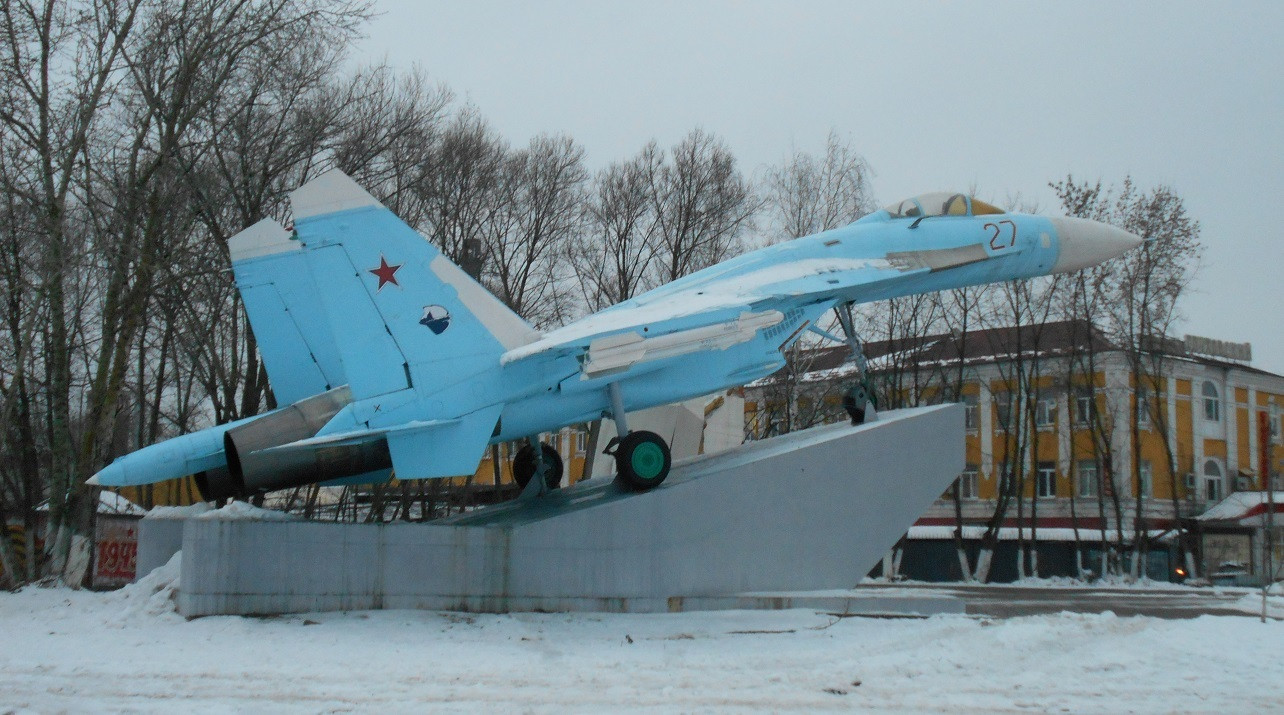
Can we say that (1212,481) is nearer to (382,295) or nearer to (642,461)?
(642,461)

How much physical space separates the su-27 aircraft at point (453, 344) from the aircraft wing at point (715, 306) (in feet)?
0.09

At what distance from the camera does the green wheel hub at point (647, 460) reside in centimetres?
1267

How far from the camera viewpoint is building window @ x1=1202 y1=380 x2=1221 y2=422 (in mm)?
38250

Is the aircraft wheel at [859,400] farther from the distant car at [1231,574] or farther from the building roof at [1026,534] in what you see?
the distant car at [1231,574]

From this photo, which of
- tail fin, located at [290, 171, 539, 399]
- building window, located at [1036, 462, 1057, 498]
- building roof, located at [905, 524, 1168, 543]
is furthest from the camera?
building window, located at [1036, 462, 1057, 498]

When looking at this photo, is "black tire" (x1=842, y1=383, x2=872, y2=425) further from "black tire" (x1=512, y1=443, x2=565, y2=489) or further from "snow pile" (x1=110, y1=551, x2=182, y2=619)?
"snow pile" (x1=110, y1=551, x2=182, y2=619)

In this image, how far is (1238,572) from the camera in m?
28.5

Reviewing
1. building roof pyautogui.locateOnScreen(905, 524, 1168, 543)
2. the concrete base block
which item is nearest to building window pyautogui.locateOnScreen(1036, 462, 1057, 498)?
building roof pyautogui.locateOnScreen(905, 524, 1168, 543)

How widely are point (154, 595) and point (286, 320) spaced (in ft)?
13.3

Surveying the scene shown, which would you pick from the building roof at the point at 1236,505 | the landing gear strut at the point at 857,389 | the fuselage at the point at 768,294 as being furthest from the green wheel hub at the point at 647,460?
the building roof at the point at 1236,505

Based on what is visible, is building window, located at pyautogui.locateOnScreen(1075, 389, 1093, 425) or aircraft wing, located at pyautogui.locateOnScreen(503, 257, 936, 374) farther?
building window, located at pyautogui.locateOnScreen(1075, 389, 1093, 425)

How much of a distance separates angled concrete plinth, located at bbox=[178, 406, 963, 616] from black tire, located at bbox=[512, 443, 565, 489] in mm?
882

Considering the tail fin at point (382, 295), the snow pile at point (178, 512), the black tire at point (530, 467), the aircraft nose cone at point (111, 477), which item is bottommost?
the snow pile at point (178, 512)

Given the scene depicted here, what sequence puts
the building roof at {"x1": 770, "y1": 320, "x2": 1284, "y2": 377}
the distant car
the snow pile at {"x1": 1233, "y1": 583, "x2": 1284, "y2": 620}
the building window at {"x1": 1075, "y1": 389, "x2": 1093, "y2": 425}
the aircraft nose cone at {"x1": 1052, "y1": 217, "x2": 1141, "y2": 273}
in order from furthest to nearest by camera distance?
the building window at {"x1": 1075, "y1": 389, "x2": 1093, "y2": 425}
the building roof at {"x1": 770, "y1": 320, "x2": 1284, "y2": 377}
the distant car
the aircraft nose cone at {"x1": 1052, "y1": 217, "x2": 1141, "y2": 273}
the snow pile at {"x1": 1233, "y1": 583, "x2": 1284, "y2": 620}
